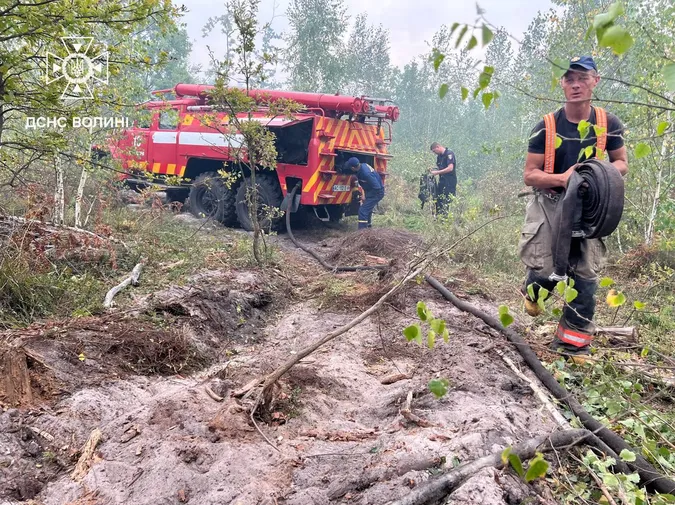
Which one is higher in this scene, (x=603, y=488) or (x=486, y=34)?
(x=486, y=34)

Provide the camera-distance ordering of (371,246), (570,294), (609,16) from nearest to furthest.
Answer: (609,16) → (570,294) → (371,246)

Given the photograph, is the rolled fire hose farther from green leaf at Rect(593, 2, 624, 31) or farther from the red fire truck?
the red fire truck

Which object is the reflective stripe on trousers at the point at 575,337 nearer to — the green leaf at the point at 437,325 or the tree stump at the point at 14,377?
the green leaf at the point at 437,325

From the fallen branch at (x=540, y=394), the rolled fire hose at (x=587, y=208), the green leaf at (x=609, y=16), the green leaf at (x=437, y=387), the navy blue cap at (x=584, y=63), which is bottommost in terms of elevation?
the fallen branch at (x=540, y=394)

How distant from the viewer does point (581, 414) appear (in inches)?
101

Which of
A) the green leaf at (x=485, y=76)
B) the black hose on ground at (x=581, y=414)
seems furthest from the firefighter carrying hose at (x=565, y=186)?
the green leaf at (x=485, y=76)

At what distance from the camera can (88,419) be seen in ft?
8.72

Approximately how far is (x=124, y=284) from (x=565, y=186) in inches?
150

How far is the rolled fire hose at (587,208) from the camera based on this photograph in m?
2.99

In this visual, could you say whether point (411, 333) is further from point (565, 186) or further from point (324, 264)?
point (324, 264)

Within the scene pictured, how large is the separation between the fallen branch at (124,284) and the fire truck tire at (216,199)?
3.92 metres

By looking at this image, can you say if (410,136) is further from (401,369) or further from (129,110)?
(401,369)

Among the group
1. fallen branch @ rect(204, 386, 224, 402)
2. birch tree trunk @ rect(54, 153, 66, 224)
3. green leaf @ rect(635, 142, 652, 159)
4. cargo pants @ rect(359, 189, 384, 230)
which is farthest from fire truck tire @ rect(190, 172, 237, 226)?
green leaf @ rect(635, 142, 652, 159)

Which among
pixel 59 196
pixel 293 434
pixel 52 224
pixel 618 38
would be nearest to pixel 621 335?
pixel 293 434
